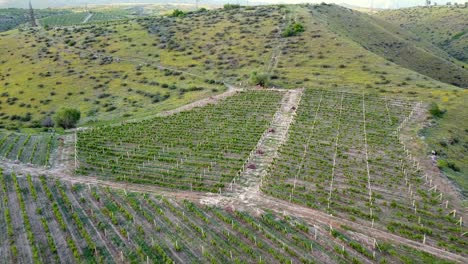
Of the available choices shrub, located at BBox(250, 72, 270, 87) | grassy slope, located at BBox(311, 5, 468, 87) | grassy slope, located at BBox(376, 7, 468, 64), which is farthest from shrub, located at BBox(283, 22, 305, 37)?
grassy slope, located at BBox(376, 7, 468, 64)

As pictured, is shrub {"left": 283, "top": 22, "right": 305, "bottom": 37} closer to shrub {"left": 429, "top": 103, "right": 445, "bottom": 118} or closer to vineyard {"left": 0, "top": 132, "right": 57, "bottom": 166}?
shrub {"left": 429, "top": 103, "right": 445, "bottom": 118}

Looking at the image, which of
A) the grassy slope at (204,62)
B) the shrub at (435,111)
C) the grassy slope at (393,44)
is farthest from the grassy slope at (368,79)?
the grassy slope at (393,44)

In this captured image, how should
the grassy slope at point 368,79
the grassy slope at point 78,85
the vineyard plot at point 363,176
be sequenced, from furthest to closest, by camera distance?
the grassy slope at point 78,85, the grassy slope at point 368,79, the vineyard plot at point 363,176

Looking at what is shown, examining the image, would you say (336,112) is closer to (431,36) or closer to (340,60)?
(340,60)

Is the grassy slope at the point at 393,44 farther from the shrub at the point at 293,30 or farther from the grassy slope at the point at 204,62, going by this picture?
the shrub at the point at 293,30

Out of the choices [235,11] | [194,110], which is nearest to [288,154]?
[194,110]

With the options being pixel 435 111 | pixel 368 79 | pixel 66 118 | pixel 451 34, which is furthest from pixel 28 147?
pixel 451 34
